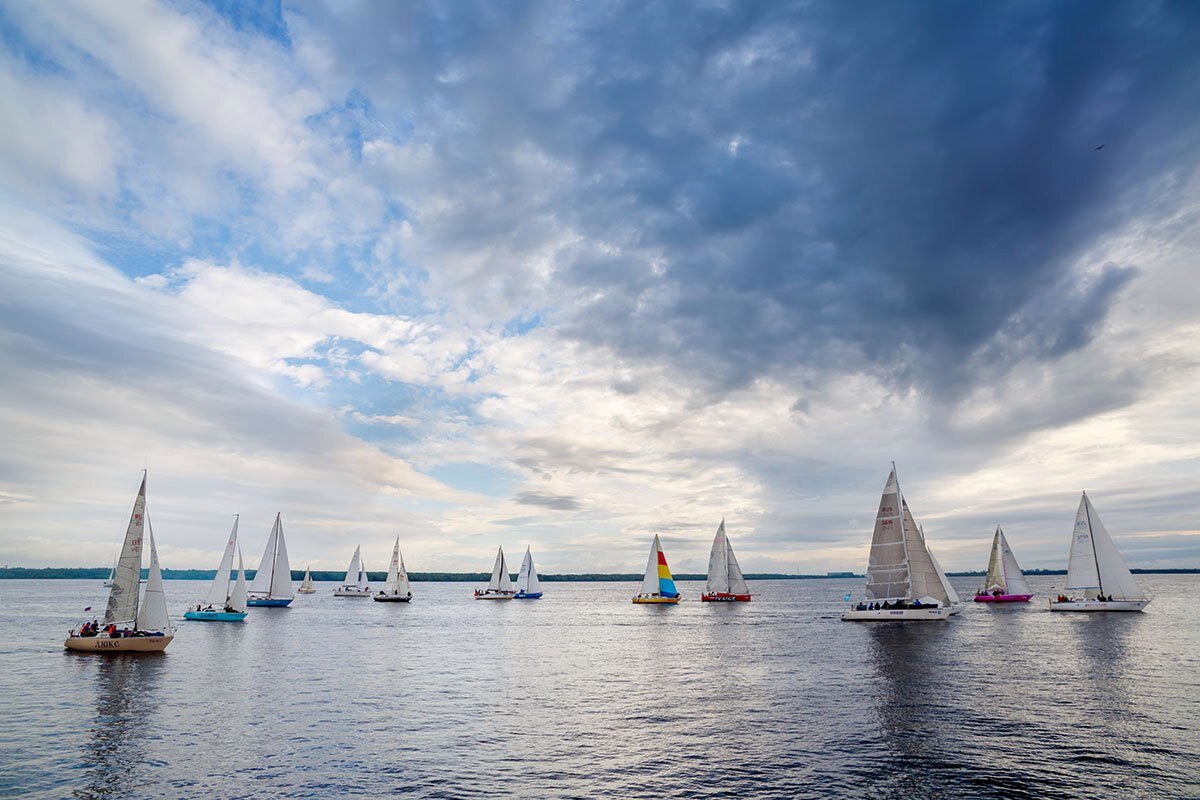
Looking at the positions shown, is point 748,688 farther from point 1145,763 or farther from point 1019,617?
point 1019,617

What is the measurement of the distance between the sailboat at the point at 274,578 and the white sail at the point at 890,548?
101m

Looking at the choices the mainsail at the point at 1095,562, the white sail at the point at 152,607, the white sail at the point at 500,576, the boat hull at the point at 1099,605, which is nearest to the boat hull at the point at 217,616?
the white sail at the point at 152,607

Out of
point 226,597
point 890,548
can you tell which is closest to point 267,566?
point 226,597

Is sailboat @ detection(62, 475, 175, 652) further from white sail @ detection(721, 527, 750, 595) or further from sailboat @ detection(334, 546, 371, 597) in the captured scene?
sailboat @ detection(334, 546, 371, 597)

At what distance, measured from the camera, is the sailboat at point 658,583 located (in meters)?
154

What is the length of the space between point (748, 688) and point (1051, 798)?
24.0 m

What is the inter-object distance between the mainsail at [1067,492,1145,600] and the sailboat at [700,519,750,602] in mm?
61341

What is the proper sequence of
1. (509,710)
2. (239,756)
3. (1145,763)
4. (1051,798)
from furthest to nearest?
(509,710), (239,756), (1145,763), (1051,798)

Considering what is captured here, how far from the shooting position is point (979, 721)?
1430 inches

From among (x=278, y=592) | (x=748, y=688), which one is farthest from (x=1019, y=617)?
(x=278, y=592)

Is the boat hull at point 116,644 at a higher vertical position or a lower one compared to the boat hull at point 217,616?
higher

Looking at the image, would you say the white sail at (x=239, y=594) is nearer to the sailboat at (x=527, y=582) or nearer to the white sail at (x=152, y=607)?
the white sail at (x=152, y=607)

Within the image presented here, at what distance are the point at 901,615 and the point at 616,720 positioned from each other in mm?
65370

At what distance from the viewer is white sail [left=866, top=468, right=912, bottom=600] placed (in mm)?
87125
